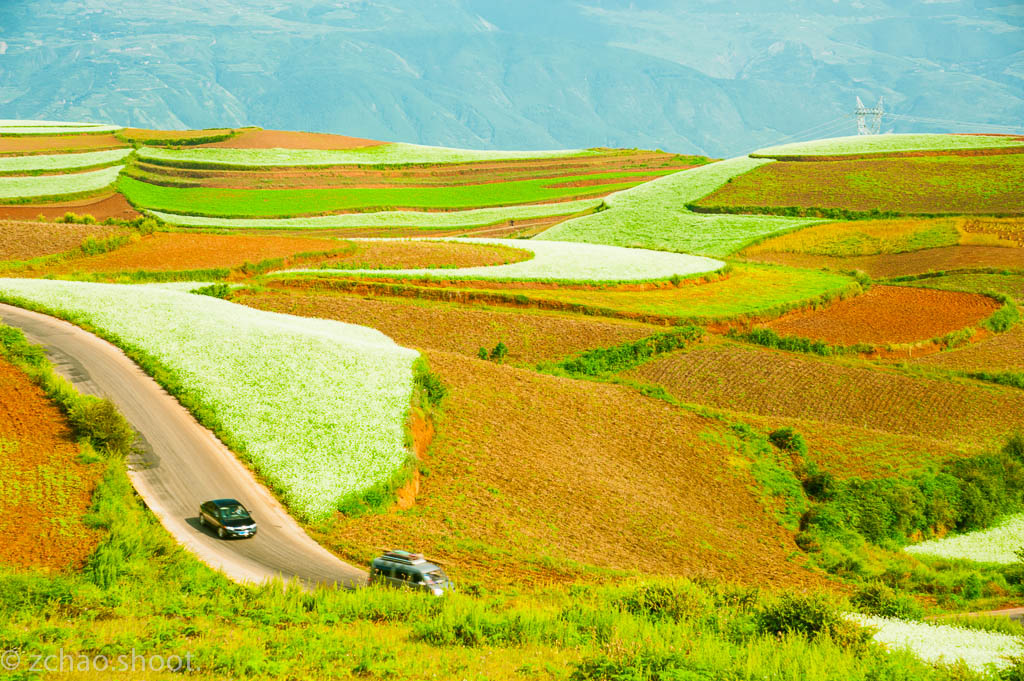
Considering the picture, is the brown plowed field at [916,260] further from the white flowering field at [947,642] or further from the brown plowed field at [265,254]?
the white flowering field at [947,642]

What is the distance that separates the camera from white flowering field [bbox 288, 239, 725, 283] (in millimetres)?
67562

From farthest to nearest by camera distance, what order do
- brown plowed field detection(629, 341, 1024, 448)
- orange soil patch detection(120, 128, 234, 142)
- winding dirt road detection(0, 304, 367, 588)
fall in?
orange soil patch detection(120, 128, 234, 142)
brown plowed field detection(629, 341, 1024, 448)
winding dirt road detection(0, 304, 367, 588)

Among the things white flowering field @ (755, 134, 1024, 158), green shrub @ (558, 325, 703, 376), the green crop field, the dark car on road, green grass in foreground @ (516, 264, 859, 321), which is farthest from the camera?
white flowering field @ (755, 134, 1024, 158)

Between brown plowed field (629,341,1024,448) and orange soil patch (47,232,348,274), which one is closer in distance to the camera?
brown plowed field (629,341,1024,448)

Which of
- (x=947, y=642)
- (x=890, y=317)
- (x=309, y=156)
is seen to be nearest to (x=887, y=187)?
(x=890, y=317)

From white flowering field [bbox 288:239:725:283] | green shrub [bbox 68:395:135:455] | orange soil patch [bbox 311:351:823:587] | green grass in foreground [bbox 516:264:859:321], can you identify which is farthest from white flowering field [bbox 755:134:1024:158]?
green shrub [bbox 68:395:135:455]

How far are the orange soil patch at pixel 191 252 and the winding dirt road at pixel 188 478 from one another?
28557mm

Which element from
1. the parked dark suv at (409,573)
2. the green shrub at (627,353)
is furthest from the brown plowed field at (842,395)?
the parked dark suv at (409,573)

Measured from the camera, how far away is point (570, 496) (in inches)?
1272

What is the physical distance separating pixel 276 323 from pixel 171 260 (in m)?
28.3

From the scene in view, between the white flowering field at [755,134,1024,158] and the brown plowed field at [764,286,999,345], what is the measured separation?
65503mm

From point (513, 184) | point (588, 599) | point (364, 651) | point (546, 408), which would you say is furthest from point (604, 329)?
point (513, 184)

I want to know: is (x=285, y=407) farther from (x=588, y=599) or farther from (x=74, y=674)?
(x=74, y=674)

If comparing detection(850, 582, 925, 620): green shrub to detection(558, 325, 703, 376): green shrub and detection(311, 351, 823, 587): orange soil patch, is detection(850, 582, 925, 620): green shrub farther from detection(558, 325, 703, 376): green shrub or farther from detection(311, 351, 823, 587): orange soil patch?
detection(558, 325, 703, 376): green shrub
